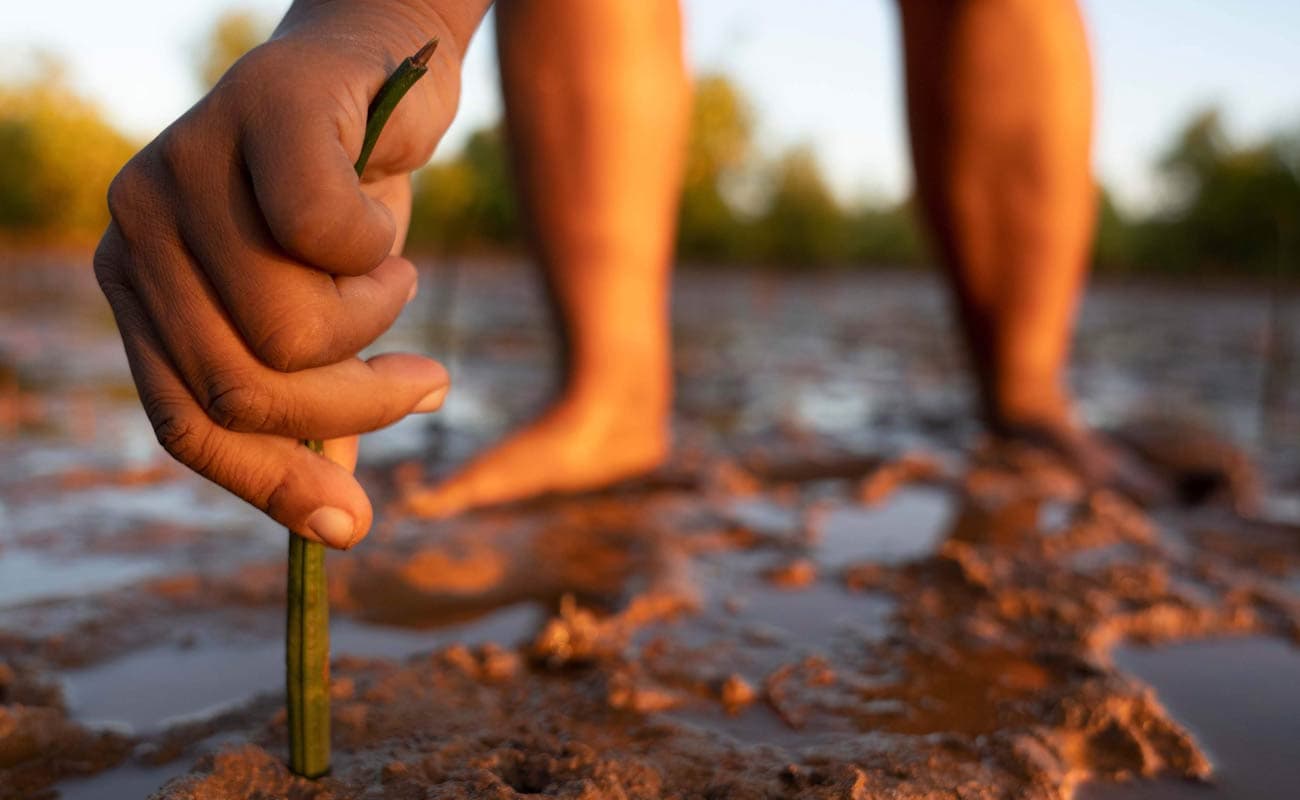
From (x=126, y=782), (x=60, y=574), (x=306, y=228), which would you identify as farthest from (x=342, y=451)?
(x=60, y=574)

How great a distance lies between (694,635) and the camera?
0.98m

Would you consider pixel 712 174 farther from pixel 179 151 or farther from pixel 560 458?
pixel 179 151

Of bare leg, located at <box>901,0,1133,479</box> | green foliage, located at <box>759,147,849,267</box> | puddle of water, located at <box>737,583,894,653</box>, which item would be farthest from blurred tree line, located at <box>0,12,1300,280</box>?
puddle of water, located at <box>737,583,894,653</box>

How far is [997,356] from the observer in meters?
1.99

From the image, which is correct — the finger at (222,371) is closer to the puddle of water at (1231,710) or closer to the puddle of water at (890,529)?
the puddle of water at (1231,710)

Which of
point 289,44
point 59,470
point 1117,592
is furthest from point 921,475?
point 59,470

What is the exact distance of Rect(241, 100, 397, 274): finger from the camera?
0.50 m

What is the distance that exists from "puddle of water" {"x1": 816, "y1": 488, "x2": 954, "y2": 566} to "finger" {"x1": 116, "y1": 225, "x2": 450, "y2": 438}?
2.77ft

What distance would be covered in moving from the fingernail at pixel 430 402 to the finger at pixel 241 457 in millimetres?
72

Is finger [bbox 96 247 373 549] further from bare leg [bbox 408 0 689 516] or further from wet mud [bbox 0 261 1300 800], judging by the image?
bare leg [bbox 408 0 689 516]

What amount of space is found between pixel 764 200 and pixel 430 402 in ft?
55.8

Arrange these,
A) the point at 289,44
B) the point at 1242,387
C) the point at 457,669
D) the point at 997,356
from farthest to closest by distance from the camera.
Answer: the point at 1242,387, the point at 997,356, the point at 457,669, the point at 289,44

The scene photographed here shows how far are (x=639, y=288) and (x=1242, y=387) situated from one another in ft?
8.35

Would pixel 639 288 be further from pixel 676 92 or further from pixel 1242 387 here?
pixel 1242 387
